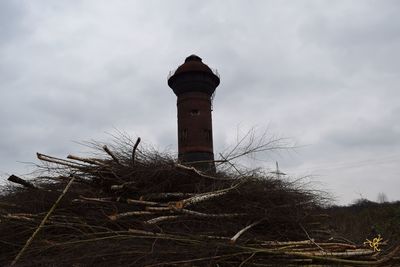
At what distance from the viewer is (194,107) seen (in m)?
16.0

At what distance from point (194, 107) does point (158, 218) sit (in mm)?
11740

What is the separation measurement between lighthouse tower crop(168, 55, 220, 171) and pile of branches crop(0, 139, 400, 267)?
31.9 ft

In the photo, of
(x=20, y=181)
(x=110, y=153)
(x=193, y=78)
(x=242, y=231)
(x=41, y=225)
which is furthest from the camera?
(x=193, y=78)

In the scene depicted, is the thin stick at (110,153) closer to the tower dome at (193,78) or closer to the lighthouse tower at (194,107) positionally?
the lighthouse tower at (194,107)

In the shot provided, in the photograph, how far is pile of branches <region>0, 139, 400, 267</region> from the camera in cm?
413

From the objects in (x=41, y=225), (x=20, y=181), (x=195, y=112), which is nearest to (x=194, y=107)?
(x=195, y=112)

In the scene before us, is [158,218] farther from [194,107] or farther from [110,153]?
[194,107]

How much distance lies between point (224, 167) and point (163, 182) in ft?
3.45

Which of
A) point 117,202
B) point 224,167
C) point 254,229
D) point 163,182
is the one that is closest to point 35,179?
point 117,202

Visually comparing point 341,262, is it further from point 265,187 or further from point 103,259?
point 103,259

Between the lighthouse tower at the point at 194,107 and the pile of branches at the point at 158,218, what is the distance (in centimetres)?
972

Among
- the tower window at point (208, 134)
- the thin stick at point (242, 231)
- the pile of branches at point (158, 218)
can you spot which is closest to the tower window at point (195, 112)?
the tower window at point (208, 134)

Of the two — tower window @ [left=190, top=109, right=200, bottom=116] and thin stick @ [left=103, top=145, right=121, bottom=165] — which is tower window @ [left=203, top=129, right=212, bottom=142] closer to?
tower window @ [left=190, top=109, right=200, bottom=116]

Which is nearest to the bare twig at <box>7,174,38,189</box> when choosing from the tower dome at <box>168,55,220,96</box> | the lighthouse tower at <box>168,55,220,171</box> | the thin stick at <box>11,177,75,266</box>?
the thin stick at <box>11,177,75,266</box>
